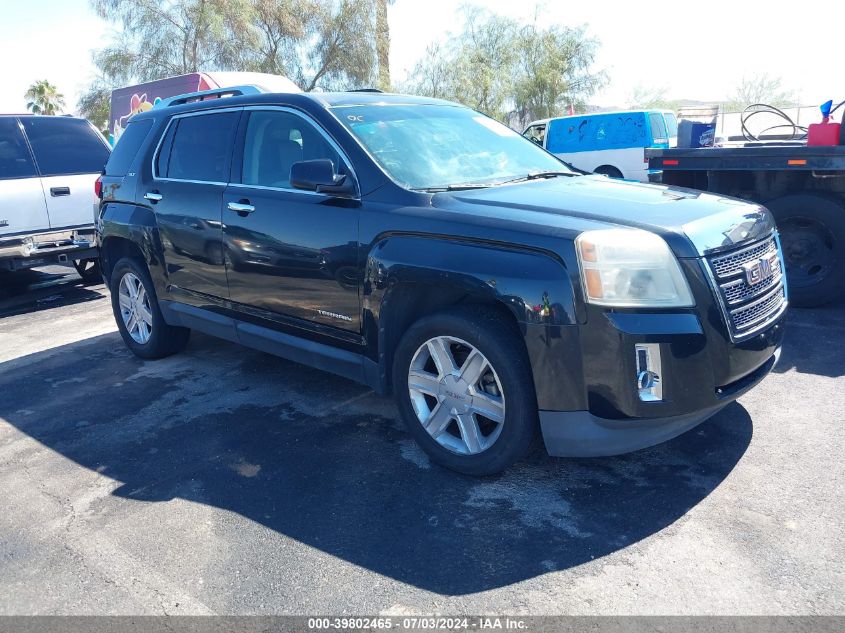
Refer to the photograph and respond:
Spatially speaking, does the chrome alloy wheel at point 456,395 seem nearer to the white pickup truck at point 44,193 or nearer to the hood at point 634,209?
the hood at point 634,209

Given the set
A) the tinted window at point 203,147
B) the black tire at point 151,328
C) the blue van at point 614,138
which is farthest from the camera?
the blue van at point 614,138

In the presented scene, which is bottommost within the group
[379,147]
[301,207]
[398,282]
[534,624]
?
[534,624]

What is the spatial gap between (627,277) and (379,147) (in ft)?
5.47

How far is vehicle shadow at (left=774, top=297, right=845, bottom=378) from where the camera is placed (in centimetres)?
495

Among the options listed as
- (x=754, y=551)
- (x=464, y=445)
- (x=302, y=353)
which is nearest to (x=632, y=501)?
(x=754, y=551)

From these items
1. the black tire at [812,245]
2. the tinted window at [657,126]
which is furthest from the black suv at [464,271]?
the tinted window at [657,126]

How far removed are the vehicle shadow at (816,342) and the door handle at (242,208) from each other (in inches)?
142

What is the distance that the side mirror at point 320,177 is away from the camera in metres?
3.89

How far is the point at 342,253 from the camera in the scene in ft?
13.0

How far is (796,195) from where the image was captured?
6.23m

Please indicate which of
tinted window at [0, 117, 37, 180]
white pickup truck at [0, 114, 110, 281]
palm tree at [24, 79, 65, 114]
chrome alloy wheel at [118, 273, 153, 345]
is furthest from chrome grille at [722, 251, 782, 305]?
palm tree at [24, 79, 65, 114]

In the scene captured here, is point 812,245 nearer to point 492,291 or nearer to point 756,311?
point 756,311

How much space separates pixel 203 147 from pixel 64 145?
4.80 metres

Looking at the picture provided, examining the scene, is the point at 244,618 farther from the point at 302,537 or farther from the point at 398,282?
the point at 398,282
